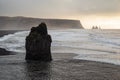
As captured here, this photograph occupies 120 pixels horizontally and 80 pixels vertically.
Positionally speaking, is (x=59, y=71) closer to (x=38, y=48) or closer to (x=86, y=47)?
(x=38, y=48)

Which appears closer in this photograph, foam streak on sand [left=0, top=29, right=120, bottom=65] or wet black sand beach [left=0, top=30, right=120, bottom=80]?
wet black sand beach [left=0, top=30, right=120, bottom=80]

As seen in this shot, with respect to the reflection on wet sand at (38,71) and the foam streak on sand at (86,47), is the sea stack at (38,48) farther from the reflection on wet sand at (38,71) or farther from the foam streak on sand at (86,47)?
the foam streak on sand at (86,47)

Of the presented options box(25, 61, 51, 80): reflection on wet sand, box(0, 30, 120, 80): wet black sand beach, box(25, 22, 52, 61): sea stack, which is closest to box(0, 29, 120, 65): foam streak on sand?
box(0, 30, 120, 80): wet black sand beach

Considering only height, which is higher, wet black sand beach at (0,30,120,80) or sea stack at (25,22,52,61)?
sea stack at (25,22,52,61)

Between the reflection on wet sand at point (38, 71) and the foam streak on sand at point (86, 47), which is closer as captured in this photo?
the reflection on wet sand at point (38, 71)

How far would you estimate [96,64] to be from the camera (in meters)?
30.0

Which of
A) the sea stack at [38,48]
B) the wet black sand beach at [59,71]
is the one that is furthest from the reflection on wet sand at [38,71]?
the sea stack at [38,48]

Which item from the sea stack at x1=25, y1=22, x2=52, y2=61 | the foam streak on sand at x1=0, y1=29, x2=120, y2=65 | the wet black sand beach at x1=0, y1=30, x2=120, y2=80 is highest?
the sea stack at x1=25, y1=22, x2=52, y2=61

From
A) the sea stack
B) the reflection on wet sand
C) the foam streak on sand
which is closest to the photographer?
the reflection on wet sand

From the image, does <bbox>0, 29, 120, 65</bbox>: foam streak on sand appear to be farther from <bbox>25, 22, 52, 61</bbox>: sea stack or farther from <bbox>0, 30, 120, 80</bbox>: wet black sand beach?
→ <bbox>25, 22, 52, 61</bbox>: sea stack

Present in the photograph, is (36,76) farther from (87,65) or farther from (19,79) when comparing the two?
(87,65)

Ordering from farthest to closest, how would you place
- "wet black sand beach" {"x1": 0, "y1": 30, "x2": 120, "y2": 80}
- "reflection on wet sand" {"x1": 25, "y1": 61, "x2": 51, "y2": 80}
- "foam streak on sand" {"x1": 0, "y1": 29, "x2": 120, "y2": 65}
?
"foam streak on sand" {"x1": 0, "y1": 29, "x2": 120, "y2": 65} < "wet black sand beach" {"x1": 0, "y1": 30, "x2": 120, "y2": 80} < "reflection on wet sand" {"x1": 25, "y1": 61, "x2": 51, "y2": 80}

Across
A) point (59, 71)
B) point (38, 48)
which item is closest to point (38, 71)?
point (59, 71)

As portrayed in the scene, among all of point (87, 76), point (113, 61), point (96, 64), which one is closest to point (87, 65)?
point (96, 64)
